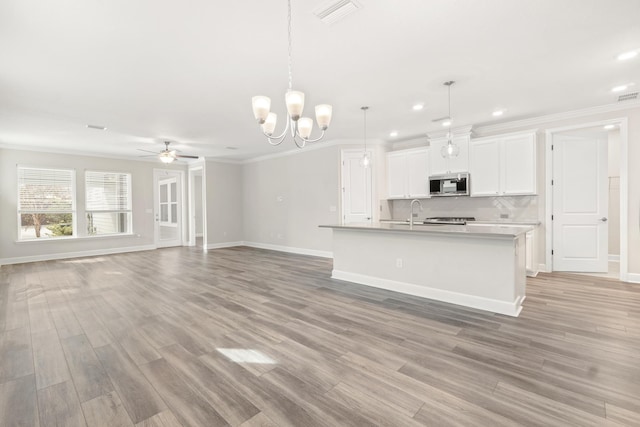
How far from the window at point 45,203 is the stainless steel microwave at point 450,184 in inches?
344

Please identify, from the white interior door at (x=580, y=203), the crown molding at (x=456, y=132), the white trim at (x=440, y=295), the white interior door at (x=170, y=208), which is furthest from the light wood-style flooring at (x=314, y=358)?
the white interior door at (x=170, y=208)

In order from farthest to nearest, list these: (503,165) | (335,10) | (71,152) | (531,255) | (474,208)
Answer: (71,152) → (474,208) → (503,165) → (531,255) → (335,10)

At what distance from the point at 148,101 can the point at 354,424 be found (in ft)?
14.9

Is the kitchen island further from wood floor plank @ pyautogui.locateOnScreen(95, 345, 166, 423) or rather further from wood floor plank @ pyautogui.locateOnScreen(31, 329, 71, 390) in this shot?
wood floor plank @ pyautogui.locateOnScreen(31, 329, 71, 390)

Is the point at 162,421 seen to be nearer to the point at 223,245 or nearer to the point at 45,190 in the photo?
the point at 223,245

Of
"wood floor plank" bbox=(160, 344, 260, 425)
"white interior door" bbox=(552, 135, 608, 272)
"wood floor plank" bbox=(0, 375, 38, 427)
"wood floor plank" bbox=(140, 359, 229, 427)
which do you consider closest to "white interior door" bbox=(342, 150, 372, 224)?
"white interior door" bbox=(552, 135, 608, 272)

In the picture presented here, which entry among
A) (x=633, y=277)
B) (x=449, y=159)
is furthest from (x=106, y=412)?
(x=633, y=277)

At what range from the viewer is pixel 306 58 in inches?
116

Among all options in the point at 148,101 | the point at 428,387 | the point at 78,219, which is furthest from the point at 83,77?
the point at 78,219

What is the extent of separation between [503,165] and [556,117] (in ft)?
3.54

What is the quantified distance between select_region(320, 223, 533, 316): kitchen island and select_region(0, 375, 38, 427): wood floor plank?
3560 millimetres

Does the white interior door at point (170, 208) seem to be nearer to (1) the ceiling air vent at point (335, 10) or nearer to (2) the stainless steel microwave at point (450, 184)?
(2) the stainless steel microwave at point (450, 184)

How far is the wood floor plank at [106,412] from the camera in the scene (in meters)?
1.66

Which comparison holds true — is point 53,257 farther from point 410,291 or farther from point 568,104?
point 568,104
